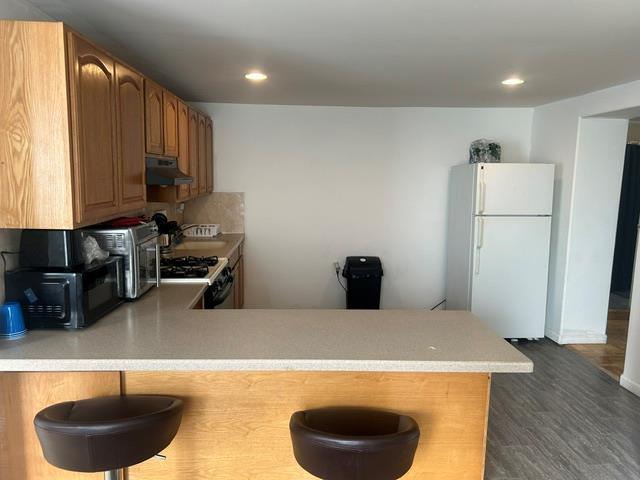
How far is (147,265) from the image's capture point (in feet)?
8.20

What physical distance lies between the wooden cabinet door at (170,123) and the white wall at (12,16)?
95 cm

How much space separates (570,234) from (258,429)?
3442 millimetres

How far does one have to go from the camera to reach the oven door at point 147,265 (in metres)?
2.32

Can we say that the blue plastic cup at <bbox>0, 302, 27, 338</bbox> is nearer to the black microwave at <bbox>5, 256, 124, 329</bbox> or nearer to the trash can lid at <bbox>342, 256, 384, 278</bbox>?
the black microwave at <bbox>5, 256, 124, 329</bbox>

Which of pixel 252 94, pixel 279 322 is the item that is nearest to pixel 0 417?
pixel 279 322

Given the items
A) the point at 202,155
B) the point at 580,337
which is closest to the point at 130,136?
the point at 202,155

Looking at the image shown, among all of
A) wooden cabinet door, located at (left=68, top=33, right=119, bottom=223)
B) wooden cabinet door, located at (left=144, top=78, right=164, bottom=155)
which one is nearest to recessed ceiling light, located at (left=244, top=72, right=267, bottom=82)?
wooden cabinet door, located at (left=144, top=78, right=164, bottom=155)

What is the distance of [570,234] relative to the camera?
4062mm

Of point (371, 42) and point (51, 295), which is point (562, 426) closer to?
point (371, 42)

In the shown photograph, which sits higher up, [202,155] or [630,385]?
[202,155]

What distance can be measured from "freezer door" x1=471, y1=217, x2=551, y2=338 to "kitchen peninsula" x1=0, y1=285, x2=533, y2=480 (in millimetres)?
2402

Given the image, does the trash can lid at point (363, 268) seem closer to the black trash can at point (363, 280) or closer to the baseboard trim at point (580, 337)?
the black trash can at point (363, 280)

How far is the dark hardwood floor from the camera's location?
2.44 meters

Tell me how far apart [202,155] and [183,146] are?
685 millimetres
